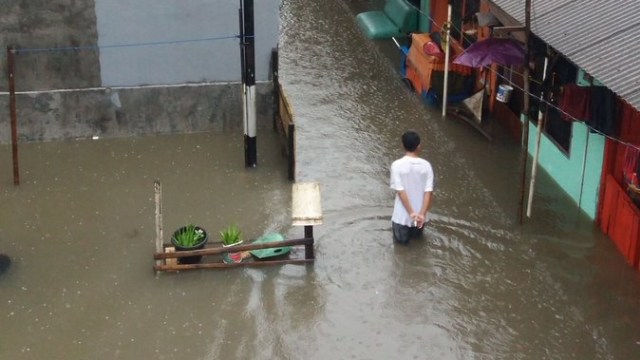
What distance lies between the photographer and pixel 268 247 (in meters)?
9.91

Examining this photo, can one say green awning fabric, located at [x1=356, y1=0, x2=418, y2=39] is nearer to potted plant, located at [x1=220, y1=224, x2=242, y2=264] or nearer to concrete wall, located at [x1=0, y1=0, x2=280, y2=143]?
concrete wall, located at [x1=0, y1=0, x2=280, y2=143]

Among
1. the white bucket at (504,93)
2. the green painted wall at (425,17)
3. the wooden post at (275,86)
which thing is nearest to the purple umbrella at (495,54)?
the white bucket at (504,93)

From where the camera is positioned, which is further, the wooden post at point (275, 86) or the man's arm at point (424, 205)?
the wooden post at point (275, 86)

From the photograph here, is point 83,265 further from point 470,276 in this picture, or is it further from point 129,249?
point 470,276

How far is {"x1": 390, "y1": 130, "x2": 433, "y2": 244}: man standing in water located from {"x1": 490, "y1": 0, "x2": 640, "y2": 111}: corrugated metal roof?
80.0 inches

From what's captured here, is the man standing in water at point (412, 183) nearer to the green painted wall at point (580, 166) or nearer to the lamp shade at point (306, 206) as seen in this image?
the lamp shade at point (306, 206)

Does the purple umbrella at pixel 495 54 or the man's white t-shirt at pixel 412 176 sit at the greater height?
the purple umbrella at pixel 495 54

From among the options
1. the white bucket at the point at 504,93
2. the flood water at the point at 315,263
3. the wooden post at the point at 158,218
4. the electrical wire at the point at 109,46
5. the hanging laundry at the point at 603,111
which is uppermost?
the electrical wire at the point at 109,46

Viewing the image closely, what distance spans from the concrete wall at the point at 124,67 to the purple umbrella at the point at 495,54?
333cm

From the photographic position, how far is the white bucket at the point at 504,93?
13.4m

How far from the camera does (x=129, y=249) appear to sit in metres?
10.6

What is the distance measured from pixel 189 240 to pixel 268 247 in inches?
37.5

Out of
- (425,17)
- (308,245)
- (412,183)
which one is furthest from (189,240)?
(425,17)

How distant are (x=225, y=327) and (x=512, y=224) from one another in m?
4.21
